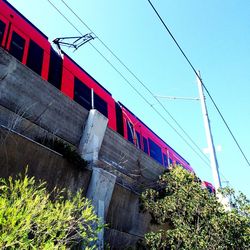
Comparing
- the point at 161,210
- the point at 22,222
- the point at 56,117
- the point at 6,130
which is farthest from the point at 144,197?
the point at 22,222

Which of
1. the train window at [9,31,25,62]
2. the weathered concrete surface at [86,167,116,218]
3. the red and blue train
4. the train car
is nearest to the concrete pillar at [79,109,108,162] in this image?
the weathered concrete surface at [86,167,116,218]

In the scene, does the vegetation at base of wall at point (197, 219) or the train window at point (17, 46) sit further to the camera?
the train window at point (17, 46)

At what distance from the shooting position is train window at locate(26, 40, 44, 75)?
24.8ft

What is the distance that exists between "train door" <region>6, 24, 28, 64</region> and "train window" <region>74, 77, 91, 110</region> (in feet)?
6.51

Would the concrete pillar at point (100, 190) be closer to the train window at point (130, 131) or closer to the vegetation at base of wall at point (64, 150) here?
the vegetation at base of wall at point (64, 150)

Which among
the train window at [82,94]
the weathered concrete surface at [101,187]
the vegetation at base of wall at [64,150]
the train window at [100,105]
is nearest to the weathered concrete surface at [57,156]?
the vegetation at base of wall at [64,150]

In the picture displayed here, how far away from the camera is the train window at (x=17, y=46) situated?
7.16m

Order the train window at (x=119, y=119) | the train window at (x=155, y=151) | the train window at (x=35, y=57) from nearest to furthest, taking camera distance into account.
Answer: the train window at (x=35, y=57), the train window at (x=119, y=119), the train window at (x=155, y=151)

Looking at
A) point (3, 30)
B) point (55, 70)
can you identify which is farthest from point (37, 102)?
point (3, 30)

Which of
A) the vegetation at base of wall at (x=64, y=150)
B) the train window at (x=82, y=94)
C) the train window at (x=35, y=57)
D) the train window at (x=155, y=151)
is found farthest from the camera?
the train window at (x=155, y=151)

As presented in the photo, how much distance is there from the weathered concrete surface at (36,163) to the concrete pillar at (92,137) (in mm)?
1044

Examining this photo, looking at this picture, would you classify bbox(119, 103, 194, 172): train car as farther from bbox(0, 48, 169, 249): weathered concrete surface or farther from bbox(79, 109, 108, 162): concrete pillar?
bbox(79, 109, 108, 162): concrete pillar

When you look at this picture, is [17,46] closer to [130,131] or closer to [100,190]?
[100,190]

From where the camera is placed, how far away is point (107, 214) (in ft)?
25.0
